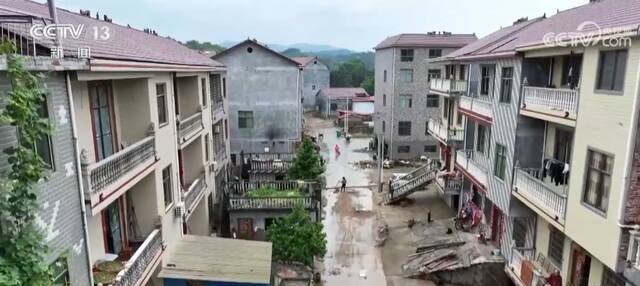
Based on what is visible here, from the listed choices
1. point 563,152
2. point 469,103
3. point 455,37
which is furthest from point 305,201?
point 455,37

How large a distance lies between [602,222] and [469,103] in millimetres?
10320

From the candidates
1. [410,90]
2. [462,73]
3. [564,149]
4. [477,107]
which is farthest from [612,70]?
[410,90]

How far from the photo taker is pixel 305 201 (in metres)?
19.6

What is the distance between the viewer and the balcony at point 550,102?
1170cm

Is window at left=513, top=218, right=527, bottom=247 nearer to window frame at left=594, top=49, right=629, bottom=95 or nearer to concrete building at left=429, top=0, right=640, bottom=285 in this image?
concrete building at left=429, top=0, right=640, bottom=285

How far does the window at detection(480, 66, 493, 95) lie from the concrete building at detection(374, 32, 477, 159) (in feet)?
57.1

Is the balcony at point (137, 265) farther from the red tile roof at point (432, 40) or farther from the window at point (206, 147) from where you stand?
the red tile roof at point (432, 40)

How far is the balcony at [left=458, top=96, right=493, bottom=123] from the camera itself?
17.3 meters

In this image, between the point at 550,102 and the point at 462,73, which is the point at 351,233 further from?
the point at 550,102

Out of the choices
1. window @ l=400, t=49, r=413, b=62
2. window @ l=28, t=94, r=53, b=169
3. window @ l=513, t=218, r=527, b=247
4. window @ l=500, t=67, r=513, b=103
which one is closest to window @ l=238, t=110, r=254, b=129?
window @ l=400, t=49, r=413, b=62

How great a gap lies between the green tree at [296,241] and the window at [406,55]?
24.8 m

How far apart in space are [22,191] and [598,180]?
12.0 metres

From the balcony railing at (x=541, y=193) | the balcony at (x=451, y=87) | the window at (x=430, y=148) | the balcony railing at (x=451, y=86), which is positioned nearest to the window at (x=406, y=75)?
the window at (x=430, y=148)

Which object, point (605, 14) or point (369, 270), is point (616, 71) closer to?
point (605, 14)
